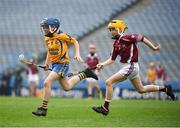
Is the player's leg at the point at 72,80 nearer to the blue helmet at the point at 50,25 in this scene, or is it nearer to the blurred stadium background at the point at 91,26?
the blue helmet at the point at 50,25

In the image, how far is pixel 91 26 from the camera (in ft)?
107

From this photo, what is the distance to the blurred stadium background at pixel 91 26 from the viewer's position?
99.0 feet

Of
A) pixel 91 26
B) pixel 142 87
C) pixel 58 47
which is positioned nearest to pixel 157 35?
pixel 91 26

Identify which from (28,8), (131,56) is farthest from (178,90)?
(131,56)

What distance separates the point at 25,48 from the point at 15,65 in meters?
1.37

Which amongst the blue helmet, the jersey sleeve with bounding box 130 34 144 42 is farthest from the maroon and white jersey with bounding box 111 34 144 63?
the blue helmet

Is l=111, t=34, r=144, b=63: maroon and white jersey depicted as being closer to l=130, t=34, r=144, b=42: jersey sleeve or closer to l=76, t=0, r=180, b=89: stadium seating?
l=130, t=34, r=144, b=42: jersey sleeve

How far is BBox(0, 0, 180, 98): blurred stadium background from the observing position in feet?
99.0

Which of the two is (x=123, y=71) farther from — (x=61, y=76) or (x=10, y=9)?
(x=10, y=9)

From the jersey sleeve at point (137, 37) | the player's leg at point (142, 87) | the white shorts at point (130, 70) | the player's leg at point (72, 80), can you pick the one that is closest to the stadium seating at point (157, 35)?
the player's leg at point (142, 87)

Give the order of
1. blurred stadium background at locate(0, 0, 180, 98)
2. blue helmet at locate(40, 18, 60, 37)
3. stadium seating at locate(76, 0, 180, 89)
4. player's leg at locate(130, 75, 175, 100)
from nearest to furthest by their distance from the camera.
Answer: blue helmet at locate(40, 18, 60, 37)
player's leg at locate(130, 75, 175, 100)
stadium seating at locate(76, 0, 180, 89)
blurred stadium background at locate(0, 0, 180, 98)

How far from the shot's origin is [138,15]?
32594 mm

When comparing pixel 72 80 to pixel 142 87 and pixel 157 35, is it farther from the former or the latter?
pixel 157 35

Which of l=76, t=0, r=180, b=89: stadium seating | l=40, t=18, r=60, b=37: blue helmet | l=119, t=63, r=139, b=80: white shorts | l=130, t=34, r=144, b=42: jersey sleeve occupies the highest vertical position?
l=76, t=0, r=180, b=89: stadium seating
